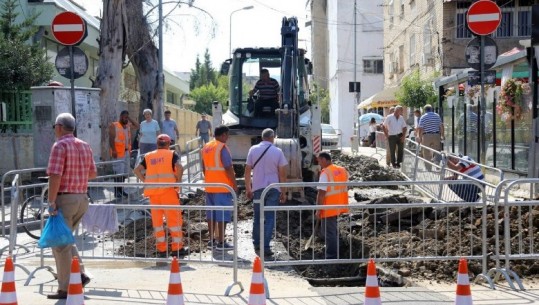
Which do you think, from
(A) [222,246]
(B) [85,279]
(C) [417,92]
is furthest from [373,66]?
(B) [85,279]

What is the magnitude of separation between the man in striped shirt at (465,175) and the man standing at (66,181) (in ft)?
17.1

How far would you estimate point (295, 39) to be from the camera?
16047 mm

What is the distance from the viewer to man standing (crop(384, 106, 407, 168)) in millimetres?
20594

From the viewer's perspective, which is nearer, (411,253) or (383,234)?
(411,253)

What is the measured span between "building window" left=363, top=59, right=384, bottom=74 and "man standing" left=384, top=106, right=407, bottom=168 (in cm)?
3860

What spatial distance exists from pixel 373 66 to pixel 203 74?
77.3 m

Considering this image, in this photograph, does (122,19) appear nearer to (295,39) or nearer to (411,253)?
(295,39)

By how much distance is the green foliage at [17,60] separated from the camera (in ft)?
62.4

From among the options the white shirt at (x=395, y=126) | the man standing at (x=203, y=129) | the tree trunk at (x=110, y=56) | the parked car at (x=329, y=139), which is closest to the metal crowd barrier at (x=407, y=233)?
the tree trunk at (x=110, y=56)

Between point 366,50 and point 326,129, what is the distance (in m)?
25.3

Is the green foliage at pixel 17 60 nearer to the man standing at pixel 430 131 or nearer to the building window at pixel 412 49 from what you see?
the man standing at pixel 430 131

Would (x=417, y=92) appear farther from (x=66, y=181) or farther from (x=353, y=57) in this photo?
(x=353, y=57)

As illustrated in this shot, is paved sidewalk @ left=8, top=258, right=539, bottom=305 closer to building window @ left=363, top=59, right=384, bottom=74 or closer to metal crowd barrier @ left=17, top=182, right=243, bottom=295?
metal crowd barrier @ left=17, top=182, right=243, bottom=295

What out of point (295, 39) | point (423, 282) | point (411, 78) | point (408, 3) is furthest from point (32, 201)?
point (408, 3)
